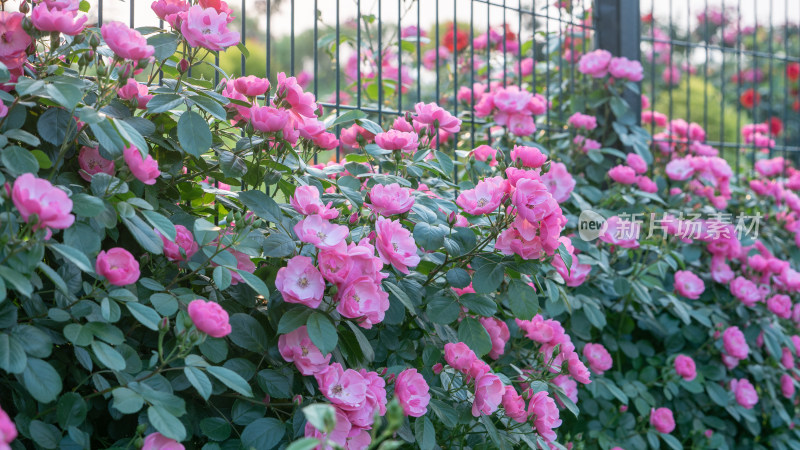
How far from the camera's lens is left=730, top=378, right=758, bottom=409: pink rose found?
238 centimetres

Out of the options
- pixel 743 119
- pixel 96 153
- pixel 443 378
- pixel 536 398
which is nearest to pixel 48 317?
pixel 96 153

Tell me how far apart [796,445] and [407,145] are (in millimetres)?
1983

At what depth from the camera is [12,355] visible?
96 cm

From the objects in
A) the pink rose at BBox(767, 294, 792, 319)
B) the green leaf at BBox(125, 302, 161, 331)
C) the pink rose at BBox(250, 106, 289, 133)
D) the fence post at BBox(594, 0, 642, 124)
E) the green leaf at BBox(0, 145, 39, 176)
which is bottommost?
the pink rose at BBox(767, 294, 792, 319)

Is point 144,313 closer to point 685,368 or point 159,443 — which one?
point 159,443

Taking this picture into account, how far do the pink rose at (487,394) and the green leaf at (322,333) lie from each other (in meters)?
0.37

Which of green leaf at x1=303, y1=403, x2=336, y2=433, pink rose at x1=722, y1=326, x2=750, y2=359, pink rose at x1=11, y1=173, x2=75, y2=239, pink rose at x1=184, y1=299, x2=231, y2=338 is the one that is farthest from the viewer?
pink rose at x1=722, y1=326, x2=750, y2=359

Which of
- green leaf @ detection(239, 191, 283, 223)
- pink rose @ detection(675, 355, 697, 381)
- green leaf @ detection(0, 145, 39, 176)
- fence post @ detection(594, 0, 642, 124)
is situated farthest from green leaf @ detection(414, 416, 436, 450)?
fence post @ detection(594, 0, 642, 124)

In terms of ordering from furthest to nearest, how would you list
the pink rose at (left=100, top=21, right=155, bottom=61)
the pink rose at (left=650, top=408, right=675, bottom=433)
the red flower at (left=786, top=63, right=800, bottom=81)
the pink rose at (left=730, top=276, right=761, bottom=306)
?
the red flower at (left=786, top=63, right=800, bottom=81)
the pink rose at (left=730, top=276, right=761, bottom=306)
the pink rose at (left=650, top=408, right=675, bottom=433)
the pink rose at (left=100, top=21, right=155, bottom=61)

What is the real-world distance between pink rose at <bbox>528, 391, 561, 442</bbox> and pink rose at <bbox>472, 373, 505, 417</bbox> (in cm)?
8

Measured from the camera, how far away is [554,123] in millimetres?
3053

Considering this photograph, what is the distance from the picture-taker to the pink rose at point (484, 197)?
1.33 metres

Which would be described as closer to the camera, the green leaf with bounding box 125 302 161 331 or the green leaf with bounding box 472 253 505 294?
the green leaf with bounding box 125 302 161 331

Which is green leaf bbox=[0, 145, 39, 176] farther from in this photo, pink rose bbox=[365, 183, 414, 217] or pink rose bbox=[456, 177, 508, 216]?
pink rose bbox=[456, 177, 508, 216]
